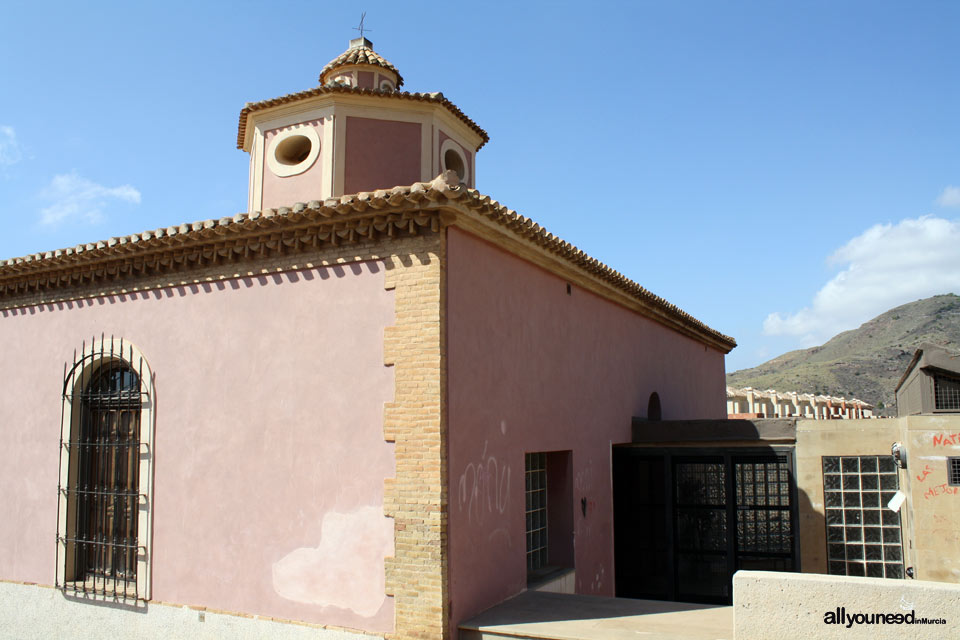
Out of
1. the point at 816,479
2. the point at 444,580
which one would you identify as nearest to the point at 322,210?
the point at 444,580

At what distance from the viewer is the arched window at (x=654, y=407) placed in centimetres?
1385

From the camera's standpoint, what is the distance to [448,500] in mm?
6734

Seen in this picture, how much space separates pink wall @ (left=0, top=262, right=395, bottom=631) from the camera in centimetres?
706

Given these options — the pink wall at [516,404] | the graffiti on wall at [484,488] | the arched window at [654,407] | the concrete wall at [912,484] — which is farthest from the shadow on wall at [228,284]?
the arched window at [654,407]

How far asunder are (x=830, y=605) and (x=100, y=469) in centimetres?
794

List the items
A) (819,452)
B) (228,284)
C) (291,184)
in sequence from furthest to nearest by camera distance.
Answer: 1. (291,184)
2. (819,452)
3. (228,284)

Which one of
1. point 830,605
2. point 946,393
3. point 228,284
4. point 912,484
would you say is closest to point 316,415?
point 228,284

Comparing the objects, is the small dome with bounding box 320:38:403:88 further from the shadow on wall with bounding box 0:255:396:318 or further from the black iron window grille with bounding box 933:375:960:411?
the black iron window grille with bounding box 933:375:960:411

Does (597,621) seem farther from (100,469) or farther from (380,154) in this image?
(380,154)

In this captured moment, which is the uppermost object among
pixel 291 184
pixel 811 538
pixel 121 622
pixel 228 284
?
pixel 291 184

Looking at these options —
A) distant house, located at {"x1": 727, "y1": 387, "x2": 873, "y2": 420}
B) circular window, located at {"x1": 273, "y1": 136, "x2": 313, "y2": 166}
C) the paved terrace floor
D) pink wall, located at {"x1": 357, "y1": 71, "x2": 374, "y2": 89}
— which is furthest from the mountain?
the paved terrace floor

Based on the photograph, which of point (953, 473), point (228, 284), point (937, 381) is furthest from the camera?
point (937, 381)

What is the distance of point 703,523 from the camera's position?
1112 centimetres

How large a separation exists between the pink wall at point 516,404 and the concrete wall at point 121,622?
1497 mm
